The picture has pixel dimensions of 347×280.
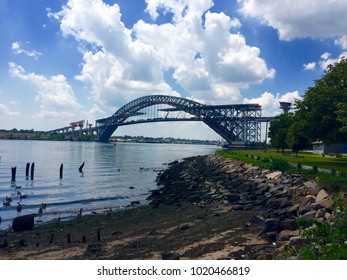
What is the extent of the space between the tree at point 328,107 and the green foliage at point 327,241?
58.0ft

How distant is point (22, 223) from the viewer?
14.9m

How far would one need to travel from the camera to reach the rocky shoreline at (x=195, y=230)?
919 centimetres

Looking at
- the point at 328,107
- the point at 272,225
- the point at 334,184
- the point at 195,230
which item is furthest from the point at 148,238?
the point at 328,107

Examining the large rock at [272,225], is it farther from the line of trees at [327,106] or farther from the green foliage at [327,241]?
the line of trees at [327,106]

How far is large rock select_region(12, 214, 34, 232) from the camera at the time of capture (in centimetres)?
1470

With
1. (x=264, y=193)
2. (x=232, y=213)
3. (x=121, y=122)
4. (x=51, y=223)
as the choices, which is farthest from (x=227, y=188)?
(x=121, y=122)

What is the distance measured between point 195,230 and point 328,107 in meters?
18.7

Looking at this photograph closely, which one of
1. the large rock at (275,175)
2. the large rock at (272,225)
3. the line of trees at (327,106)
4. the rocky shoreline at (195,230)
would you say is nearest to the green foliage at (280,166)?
the large rock at (275,175)

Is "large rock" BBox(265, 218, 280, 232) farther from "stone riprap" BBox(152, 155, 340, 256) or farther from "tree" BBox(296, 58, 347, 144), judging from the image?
"tree" BBox(296, 58, 347, 144)

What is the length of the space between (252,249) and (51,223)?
1069 centimetres

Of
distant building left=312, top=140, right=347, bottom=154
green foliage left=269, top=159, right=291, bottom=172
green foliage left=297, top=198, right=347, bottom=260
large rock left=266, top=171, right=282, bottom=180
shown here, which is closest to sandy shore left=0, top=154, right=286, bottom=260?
green foliage left=297, top=198, right=347, bottom=260

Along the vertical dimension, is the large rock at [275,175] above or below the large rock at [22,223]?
above

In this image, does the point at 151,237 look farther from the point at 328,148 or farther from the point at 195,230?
the point at 328,148

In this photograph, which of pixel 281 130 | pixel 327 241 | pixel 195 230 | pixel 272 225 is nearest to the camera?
pixel 327 241
